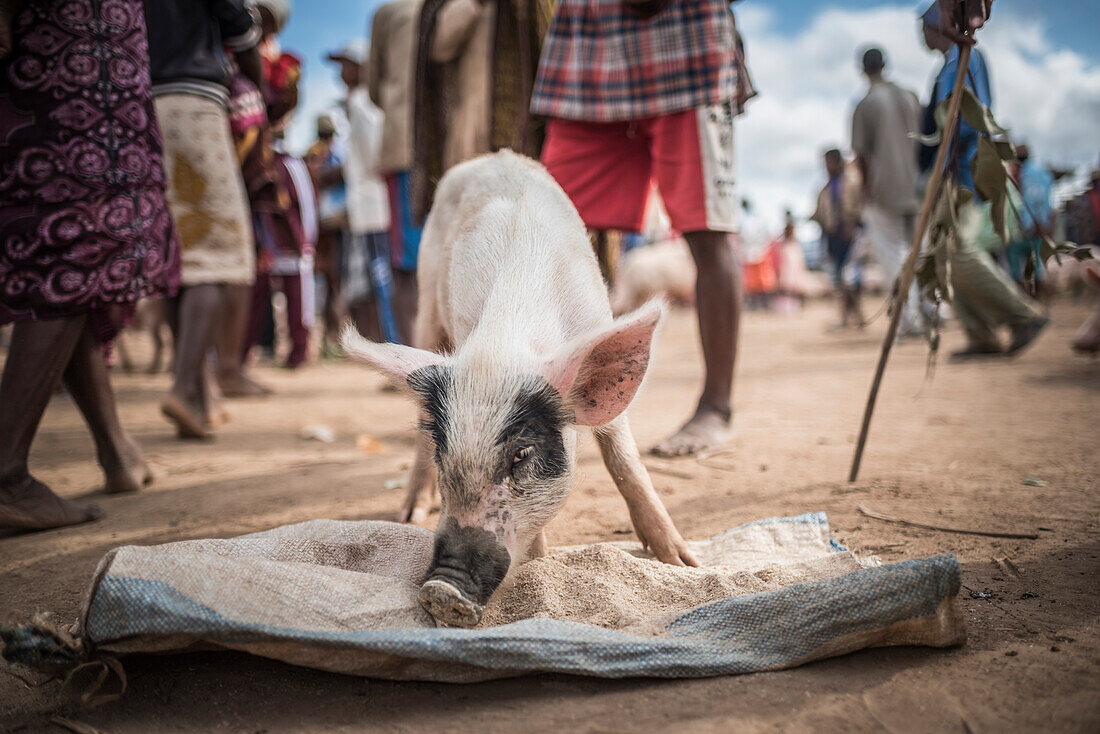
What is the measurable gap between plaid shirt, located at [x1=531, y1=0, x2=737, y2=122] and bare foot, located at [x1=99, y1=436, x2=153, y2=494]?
2.43m

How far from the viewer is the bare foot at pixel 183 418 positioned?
3.84m

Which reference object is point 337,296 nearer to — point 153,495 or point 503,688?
point 153,495

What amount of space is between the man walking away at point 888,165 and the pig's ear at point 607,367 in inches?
258

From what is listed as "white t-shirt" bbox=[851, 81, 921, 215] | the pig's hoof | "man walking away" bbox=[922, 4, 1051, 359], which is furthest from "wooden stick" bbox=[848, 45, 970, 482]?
"white t-shirt" bbox=[851, 81, 921, 215]

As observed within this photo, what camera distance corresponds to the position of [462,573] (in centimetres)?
160

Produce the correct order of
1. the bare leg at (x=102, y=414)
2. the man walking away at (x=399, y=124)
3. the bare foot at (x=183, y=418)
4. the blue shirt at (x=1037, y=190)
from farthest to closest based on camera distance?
the blue shirt at (x=1037, y=190)
the man walking away at (x=399, y=124)
the bare foot at (x=183, y=418)
the bare leg at (x=102, y=414)

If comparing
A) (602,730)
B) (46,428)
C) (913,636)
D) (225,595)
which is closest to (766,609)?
(913,636)

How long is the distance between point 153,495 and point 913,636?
116 inches

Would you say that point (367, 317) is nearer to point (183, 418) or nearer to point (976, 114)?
point (183, 418)

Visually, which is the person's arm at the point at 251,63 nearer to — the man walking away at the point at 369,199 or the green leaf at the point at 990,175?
the man walking away at the point at 369,199

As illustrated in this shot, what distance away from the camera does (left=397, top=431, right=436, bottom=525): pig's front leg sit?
2643 millimetres

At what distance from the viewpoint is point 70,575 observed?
82.1 inches

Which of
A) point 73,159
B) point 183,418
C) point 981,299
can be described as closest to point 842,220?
point 981,299

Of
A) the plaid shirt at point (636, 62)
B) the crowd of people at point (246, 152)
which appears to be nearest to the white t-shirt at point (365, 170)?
the crowd of people at point (246, 152)
